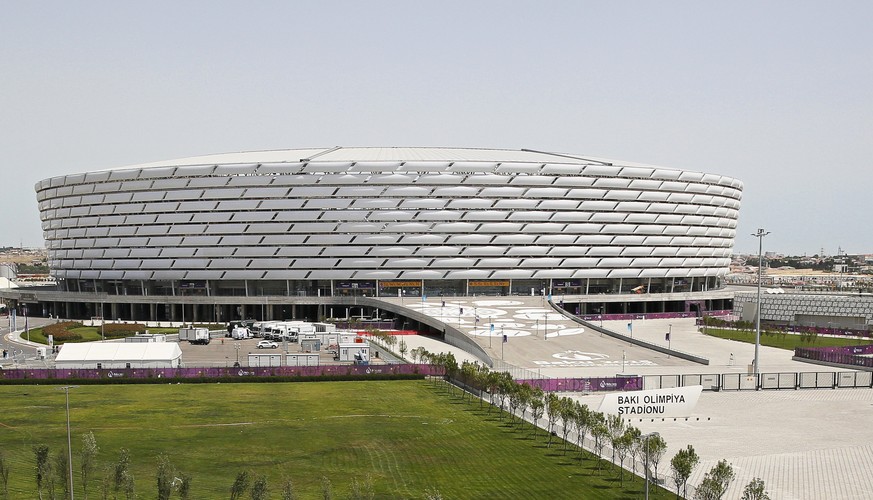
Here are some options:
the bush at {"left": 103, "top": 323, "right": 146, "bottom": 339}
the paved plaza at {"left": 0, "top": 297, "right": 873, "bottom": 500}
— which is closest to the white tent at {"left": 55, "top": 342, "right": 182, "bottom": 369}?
the paved plaza at {"left": 0, "top": 297, "right": 873, "bottom": 500}

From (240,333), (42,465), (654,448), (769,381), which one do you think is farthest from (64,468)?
(240,333)

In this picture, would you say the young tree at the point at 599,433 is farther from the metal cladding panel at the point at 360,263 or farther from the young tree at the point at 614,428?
the metal cladding panel at the point at 360,263

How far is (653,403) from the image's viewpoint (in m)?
46.2

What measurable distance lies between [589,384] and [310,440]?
21.7 m

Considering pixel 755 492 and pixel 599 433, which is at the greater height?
pixel 755 492

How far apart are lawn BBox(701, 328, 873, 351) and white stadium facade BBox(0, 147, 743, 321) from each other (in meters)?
24.5

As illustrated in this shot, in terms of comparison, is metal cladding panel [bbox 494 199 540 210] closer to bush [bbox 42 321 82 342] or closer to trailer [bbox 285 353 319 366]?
trailer [bbox 285 353 319 366]

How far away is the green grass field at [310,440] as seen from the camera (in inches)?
1378

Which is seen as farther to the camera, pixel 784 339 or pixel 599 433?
pixel 784 339

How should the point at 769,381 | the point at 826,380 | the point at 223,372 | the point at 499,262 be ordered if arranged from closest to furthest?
the point at 769,381 → the point at 826,380 → the point at 223,372 → the point at 499,262

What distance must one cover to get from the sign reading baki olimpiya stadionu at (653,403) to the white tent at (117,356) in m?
36.2

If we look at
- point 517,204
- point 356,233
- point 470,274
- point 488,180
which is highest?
point 488,180

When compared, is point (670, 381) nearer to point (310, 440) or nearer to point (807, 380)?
point (807, 380)

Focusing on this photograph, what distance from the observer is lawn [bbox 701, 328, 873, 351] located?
8631 cm
